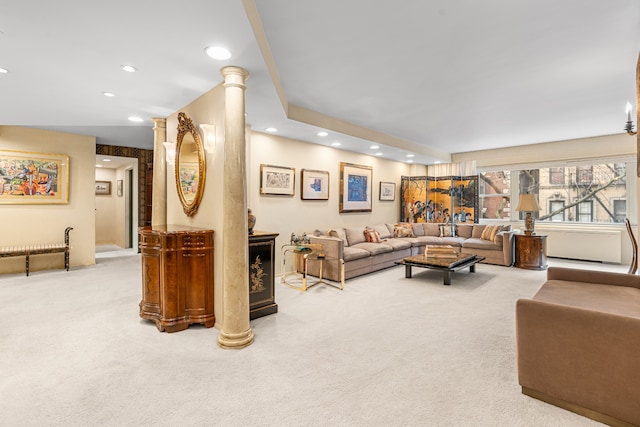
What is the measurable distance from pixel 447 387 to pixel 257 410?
1.25 metres

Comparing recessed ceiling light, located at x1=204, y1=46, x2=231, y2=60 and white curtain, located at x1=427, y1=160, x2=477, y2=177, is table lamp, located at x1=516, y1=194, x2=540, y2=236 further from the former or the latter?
recessed ceiling light, located at x1=204, y1=46, x2=231, y2=60

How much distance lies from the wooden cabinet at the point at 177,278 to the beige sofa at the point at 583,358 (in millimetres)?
2711

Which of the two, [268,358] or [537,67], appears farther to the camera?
[537,67]

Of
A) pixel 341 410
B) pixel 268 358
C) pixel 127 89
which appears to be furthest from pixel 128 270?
pixel 341 410

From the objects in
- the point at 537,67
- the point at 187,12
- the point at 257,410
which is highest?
the point at 537,67

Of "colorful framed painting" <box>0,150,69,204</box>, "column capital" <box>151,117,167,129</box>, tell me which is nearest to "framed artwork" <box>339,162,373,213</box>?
"column capital" <box>151,117,167,129</box>

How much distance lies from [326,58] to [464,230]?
5851mm

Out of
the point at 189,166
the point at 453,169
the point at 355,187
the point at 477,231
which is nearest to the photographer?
the point at 189,166

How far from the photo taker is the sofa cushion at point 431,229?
299 inches

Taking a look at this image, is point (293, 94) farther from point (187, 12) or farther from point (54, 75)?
point (54, 75)

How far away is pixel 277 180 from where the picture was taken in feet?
17.5

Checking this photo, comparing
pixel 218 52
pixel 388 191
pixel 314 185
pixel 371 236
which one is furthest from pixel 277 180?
pixel 388 191

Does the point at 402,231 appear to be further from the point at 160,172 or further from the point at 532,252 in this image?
the point at 160,172

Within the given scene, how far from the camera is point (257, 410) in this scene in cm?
187
